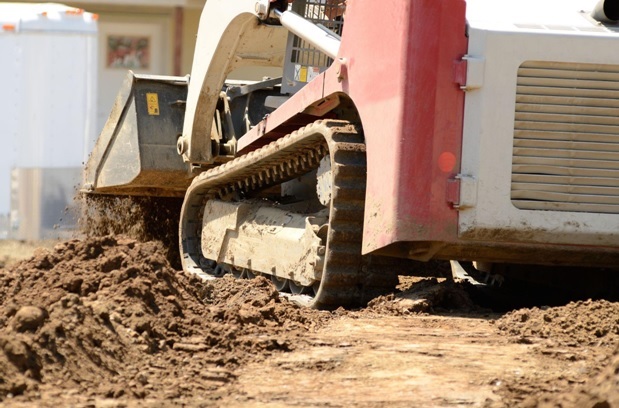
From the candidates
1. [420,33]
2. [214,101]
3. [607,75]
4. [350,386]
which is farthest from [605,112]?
[214,101]

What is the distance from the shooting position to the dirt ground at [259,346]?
438 centimetres

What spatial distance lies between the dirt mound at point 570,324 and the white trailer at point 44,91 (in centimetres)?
710

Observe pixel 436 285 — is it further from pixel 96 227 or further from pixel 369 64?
pixel 96 227

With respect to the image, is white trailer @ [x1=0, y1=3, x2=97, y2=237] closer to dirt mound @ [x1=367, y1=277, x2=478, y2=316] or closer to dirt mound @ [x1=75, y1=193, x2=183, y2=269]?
dirt mound @ [x1=75, y1=193, x2=183, y2=269]

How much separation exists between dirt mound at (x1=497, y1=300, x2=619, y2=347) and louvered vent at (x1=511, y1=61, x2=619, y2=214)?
0.50 m

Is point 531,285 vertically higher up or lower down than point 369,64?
lower down

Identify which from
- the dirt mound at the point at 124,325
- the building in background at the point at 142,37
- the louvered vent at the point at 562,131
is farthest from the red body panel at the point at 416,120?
the building in background at the point at 142,37

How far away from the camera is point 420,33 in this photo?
6035mm

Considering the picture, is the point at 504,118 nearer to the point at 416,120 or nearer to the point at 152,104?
the point at 416,120

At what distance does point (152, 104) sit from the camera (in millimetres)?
9742

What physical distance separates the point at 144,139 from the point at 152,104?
0.92ft

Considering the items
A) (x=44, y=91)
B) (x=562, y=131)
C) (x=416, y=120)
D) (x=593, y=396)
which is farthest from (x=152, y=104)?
(x=593, y=396)

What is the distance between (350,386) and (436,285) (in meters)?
2.29

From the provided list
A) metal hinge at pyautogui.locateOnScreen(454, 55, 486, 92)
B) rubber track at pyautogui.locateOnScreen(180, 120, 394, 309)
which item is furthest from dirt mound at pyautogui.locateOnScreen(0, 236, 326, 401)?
metal hinge at pyautogui.locateOnScreen(454, 55, 486, 92)
